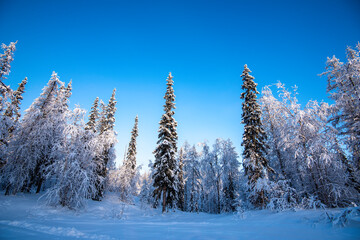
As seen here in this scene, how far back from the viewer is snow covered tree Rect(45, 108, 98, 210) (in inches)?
518

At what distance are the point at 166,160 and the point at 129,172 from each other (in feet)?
38.9

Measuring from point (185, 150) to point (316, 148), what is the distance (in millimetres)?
28205

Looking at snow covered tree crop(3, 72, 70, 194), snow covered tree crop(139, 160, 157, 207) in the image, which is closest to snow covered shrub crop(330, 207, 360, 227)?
snow covered tree crop(3, 72, 70, 194)

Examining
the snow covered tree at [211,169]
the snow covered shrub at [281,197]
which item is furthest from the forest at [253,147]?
the snow covered tree at [211,169]

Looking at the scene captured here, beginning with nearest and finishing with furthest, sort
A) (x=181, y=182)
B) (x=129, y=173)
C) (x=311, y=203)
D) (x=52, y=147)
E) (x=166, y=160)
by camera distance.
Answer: (x=311, y=203), (x=52, y=147), (x=166, y=160), (x=129, y=173), (x=181, y=182)

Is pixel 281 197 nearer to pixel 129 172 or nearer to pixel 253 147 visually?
pixel 253 147

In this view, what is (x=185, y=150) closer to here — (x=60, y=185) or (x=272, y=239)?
(x=60, y=185)

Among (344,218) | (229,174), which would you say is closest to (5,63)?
(344,218)

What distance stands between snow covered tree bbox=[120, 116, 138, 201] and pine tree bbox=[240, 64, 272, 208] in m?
20.0

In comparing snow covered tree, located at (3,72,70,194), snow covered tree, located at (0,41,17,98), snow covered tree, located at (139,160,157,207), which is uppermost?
snow covered tree, located at (0,41,17,98)

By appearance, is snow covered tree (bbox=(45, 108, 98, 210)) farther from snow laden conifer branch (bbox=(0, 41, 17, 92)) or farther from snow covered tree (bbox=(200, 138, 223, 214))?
snow covered tree (bbox=(200, 138, 223, 214))

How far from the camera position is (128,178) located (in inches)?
1113

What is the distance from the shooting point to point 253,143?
17328mm

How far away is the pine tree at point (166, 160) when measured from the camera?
20359 millimetres
